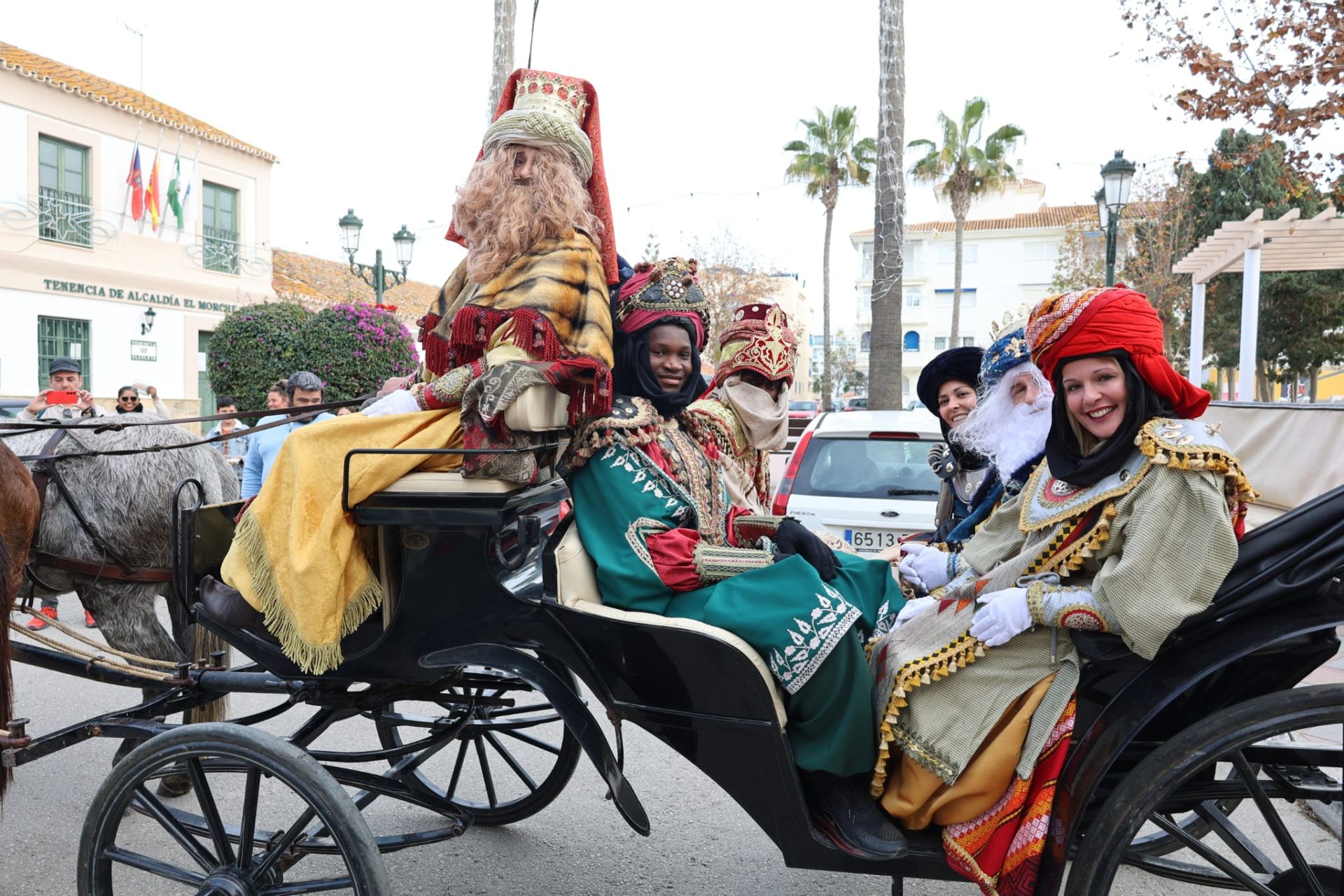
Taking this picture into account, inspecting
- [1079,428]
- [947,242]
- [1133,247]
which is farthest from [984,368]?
[947,242]

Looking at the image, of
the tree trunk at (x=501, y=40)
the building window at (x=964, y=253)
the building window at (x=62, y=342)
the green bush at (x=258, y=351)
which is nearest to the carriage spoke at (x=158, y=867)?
the tree trunk at (x=501, y=40)

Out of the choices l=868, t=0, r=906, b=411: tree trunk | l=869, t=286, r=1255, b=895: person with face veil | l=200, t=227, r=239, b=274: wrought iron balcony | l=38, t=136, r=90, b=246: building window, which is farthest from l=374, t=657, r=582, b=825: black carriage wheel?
l=200, t=227, r=239, b=274: wrought iron balcony

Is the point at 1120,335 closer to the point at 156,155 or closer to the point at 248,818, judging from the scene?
the point at 248,818

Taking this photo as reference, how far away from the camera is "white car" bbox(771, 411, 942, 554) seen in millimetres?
5230

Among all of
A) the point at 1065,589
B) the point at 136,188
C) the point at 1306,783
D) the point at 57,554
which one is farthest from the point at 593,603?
the point at 136,188

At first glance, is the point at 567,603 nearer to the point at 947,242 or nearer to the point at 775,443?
the point at 775,443

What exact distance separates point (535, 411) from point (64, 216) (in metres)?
20.4

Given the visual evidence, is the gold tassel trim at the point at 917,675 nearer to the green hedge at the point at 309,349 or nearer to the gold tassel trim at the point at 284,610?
the gold tassel trim at the point at 284,610

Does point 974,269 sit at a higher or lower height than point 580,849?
higher

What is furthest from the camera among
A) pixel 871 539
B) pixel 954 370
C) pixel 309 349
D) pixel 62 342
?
pixel 62 342

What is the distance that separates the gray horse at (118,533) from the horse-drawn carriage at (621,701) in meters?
1.14

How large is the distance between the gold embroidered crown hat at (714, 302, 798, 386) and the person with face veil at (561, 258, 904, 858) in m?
0.62

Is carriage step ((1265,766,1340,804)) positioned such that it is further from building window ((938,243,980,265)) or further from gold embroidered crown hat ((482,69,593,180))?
building window ((938,243,980,265))

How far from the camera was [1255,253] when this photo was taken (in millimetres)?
10453
